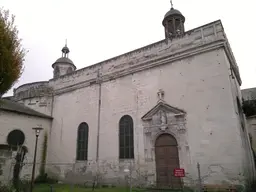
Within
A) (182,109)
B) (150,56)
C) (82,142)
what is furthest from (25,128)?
(182,109)

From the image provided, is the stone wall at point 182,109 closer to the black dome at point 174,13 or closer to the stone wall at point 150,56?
the stone wall at point 150,56

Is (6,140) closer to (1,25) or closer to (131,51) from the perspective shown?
(1,25)

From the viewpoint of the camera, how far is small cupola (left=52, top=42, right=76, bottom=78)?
21625 mm

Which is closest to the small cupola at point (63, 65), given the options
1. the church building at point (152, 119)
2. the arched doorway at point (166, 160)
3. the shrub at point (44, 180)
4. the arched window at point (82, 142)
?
the church building at point (152, 119)

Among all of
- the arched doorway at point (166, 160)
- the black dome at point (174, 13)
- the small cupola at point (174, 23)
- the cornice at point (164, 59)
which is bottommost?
the arched doorway at point (166, 160)

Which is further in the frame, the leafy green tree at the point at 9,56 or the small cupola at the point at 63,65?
the small cupola at the point at 63,65

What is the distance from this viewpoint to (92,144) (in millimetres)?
13695

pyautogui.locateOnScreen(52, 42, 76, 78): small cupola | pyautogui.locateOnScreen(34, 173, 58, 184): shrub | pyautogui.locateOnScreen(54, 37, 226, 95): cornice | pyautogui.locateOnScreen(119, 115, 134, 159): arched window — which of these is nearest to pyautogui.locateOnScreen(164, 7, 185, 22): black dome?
pyautogui.locateOnScreen(54, 37, 226, 95): cornice

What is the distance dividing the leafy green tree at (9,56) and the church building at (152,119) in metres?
2.44

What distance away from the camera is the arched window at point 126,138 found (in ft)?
39.7

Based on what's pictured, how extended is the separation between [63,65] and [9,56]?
14.8 m

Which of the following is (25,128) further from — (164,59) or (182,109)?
(182,109)

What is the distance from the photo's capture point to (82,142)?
14.4 metres

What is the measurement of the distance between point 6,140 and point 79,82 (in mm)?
6426
